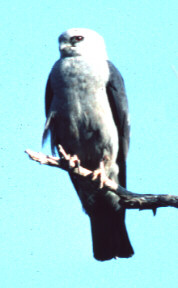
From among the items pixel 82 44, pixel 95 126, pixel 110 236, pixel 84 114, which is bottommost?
pixel 110 236

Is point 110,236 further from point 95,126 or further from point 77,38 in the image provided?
point 77,38

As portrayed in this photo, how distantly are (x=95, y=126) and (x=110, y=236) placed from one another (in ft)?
4.08

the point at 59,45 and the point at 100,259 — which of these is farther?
the point at 59,45

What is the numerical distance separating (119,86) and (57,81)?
2.16 ft

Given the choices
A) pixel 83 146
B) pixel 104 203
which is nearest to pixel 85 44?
pixel 83 146

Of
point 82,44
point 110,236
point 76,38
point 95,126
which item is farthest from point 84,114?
point 110,236

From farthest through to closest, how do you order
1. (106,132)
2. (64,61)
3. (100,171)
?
(64,61) → (106,132) → (100,171)

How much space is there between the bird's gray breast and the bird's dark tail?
0.64 m

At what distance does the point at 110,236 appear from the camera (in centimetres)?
656

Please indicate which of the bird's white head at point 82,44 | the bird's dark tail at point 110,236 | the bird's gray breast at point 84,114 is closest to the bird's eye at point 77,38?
the bird's white head at point 82,44

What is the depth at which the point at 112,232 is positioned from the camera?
6.55 metres

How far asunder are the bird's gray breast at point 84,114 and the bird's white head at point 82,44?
1.23 feet

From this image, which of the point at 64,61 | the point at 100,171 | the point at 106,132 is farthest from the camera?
the point at 64,61

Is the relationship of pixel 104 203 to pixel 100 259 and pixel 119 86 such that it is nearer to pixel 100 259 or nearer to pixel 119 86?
pixel 100 259
